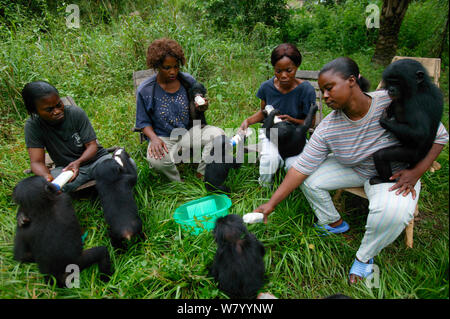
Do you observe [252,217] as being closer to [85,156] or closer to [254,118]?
[254,118]

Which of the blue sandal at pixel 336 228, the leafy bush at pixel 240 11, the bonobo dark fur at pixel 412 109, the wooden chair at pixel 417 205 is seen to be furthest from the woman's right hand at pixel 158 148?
the leafy bush at pixel 240 11

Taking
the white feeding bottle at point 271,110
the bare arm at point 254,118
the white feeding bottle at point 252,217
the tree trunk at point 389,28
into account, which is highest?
the tree trunk at point 389,28

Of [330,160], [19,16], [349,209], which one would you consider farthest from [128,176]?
[19,16]

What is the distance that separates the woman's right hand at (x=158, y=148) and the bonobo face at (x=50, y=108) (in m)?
1.02

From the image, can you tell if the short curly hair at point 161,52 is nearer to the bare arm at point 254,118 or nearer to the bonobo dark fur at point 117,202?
the bare arm at point 254,118

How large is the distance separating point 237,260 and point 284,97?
2.20 metres

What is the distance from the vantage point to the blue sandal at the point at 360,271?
2.47 metres

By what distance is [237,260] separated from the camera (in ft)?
6.96

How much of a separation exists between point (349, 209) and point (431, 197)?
106cm

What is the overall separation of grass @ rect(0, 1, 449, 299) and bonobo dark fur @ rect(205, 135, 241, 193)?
0.19 m

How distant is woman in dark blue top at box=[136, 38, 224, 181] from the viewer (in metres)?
3.44

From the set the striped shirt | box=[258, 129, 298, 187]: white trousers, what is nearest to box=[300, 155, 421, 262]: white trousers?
the striped shirt

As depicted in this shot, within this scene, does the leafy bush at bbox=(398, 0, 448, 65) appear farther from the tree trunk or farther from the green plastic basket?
the green plastic basket

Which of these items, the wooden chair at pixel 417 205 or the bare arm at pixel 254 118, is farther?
the bare arm at pixel 254 118
